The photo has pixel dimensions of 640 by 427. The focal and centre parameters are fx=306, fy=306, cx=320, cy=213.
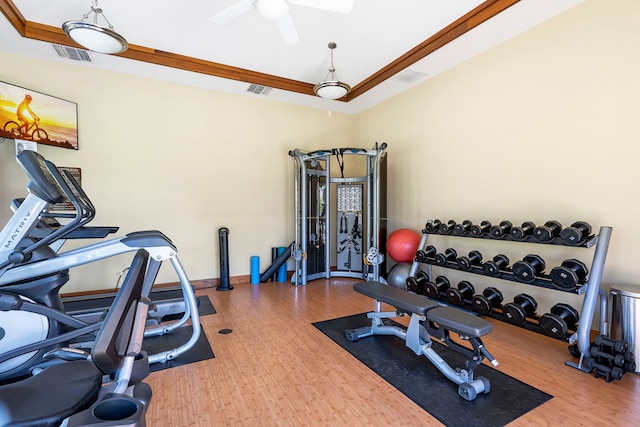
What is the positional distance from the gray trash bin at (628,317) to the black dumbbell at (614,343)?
5 centimetres

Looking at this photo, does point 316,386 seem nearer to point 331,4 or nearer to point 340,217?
point 331,4

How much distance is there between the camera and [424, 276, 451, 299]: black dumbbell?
338 cm

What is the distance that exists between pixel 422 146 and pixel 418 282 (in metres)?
1.96

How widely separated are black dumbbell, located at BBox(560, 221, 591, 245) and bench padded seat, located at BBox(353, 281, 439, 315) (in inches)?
47.1

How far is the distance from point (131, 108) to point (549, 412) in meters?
5.17

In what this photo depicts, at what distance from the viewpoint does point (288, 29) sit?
272 centimetres

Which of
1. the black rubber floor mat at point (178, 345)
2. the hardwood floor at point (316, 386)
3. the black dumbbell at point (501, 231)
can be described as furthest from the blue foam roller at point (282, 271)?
the black dumbbell at point (501, 231)

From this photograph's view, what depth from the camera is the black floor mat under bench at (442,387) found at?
176cm

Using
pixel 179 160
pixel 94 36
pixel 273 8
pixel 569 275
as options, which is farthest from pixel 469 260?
pixel 94 36

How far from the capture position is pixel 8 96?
10.7 feet

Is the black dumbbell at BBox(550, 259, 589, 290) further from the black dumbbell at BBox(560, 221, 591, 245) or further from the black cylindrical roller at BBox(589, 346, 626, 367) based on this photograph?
the black cylindrical roller at BBox(589, 346, 626, 367)

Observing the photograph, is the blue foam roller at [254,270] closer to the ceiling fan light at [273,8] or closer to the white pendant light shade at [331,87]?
the white pendant light shade at [331,87]

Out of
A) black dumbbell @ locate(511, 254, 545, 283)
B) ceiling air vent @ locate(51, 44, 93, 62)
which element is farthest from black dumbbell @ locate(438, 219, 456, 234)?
ceiling air vent @ locate(51, 44, 93, 62)

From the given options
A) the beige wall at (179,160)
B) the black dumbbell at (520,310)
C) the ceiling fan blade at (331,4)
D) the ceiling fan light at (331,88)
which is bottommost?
the black dumbbell at (520,310)
